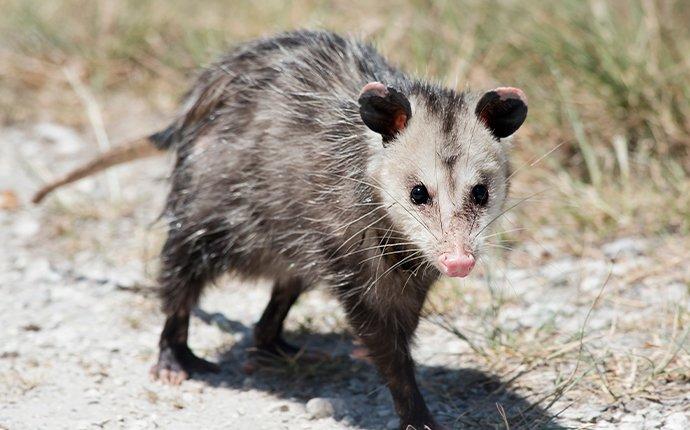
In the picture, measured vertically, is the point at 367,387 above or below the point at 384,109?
below

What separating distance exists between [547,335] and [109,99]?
3.96 meters

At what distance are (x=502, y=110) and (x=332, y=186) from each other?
2.13 feet

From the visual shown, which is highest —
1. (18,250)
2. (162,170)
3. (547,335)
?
(547,335)

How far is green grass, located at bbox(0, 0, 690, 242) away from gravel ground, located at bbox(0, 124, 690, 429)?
428mm

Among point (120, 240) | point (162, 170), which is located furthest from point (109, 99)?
point (120, 240)

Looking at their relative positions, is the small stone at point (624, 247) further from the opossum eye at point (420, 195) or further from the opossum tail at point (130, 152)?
the opossum tail at point (130, 152)

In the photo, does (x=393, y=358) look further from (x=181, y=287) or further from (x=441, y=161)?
(x=181, y=287)

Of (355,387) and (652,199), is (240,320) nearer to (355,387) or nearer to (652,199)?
(355,387)

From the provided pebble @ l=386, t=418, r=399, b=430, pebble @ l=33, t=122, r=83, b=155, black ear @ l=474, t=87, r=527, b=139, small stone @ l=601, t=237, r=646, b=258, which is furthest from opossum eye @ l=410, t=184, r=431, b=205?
pebble @ l=33, t=122, r=83, b=155

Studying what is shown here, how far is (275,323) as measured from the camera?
4.39 m

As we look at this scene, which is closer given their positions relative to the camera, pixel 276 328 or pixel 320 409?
pixel 320 409

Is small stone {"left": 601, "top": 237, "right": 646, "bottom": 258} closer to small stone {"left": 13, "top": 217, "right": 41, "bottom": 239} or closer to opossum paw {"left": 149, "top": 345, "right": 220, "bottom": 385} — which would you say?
opossum paw {"left": 149, "top": 345, "right": 220, "bottom": 385}

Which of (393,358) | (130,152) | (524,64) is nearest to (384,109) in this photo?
(393,358)

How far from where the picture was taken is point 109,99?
23.2ft
